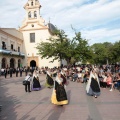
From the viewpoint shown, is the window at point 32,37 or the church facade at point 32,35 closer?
the church facade at point 32,35

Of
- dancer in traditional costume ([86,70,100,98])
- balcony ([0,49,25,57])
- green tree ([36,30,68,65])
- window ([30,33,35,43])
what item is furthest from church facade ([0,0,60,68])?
dancer in traditional costume ([86,70,100,98])

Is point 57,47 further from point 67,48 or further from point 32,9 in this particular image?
point 32,9

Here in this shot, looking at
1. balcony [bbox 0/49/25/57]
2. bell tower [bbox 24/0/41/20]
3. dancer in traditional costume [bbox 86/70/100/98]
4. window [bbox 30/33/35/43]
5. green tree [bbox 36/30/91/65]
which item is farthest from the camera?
window [bbox 30/33/35/43]

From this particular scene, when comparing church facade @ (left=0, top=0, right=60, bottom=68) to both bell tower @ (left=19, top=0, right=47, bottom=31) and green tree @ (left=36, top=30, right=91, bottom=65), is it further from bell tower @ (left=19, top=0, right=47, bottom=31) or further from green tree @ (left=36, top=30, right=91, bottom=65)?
green tree @ (left=36, top=30, right=91, bottom=65)

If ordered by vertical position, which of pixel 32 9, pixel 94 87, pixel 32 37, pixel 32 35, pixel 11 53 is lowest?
pixel 94 87

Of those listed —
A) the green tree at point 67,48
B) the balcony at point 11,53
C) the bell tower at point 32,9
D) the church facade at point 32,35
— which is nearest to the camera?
the green tree at point 67,48

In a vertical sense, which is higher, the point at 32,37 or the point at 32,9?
the point at 32,9

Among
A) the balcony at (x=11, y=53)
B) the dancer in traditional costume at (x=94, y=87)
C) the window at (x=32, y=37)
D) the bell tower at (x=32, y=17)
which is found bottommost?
the dancer in traditional costume at (x=94, y=87)

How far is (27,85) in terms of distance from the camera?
14828mm

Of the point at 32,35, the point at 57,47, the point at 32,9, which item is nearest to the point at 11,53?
the point at 32,35

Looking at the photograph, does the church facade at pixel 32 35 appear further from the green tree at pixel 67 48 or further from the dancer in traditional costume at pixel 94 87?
the dancer in traditional costume at pixel 94 87

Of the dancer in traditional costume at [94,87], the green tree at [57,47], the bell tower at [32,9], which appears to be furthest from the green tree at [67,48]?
the dancer in traditional costume at [94,87]

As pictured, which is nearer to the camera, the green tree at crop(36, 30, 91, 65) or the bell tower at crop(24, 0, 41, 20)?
the green tree at crop(36, 30, 91, 65)

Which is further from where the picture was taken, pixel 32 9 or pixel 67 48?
pixel 32 9
